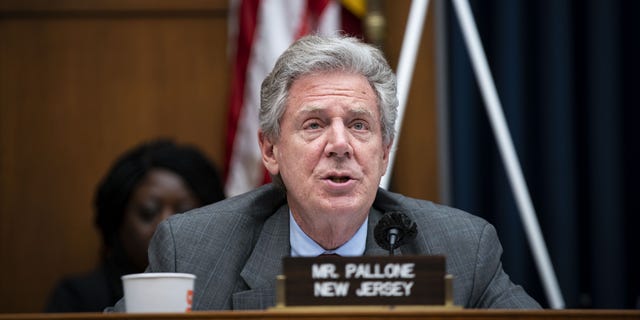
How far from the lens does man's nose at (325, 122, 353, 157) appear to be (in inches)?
91.7

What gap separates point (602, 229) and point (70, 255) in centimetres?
216

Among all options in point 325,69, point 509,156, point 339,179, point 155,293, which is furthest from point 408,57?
point 155,293

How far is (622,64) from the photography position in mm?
3934

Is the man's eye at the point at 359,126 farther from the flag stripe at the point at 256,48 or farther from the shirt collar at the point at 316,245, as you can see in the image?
the flag stripe at the point at 256,48

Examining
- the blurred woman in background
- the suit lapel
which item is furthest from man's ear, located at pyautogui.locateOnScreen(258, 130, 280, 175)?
the blurred woman in background

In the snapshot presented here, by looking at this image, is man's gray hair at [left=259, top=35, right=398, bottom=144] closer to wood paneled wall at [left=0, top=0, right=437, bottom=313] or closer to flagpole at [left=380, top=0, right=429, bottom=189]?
A: flagpole at [left=380, top=0, right=429, bottom=189]

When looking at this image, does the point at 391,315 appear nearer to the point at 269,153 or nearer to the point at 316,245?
the point at 316,245

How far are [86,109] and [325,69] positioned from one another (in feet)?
6.72

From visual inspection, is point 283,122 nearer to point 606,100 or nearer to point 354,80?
point 354,80

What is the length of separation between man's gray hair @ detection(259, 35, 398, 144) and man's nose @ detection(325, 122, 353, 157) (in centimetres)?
16

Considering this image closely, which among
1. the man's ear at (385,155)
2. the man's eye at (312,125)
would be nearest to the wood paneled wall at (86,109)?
the man's ear at (385,155)

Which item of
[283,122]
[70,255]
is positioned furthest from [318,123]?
[70,255]

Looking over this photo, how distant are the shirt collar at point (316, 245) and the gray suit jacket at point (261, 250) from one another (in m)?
0.02

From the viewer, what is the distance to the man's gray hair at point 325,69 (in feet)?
8.00
